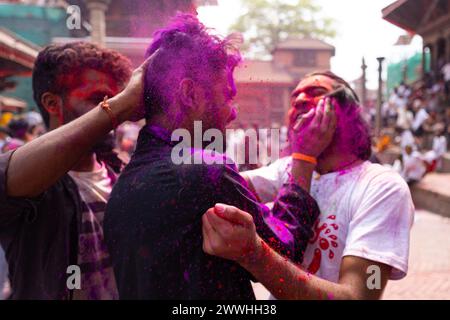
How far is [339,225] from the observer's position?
4.64ft

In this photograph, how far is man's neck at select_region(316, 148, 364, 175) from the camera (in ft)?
5.16

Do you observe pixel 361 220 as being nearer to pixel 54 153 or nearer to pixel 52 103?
pixel 54 153

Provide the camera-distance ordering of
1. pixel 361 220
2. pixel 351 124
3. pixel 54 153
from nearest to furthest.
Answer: pixel 54 153 → pixel 361 220 → pixel 351 124

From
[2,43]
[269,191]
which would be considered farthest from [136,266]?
[2,43]

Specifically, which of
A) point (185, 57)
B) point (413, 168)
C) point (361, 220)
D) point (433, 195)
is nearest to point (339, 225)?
point (361, 220)

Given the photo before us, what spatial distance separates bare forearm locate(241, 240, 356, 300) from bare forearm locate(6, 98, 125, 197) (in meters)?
0.54

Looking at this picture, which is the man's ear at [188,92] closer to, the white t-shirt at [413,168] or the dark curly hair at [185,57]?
the dark curly hair at [185,57]

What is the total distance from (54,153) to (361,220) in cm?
92

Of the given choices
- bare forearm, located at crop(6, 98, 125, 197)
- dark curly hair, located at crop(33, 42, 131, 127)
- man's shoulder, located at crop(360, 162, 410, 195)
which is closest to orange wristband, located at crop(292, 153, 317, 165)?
man's shoulder, located at crop(360, 162, 410, 195)

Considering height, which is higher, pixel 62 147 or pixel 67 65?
pixel 67 65

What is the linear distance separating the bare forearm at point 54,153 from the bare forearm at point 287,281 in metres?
0.54

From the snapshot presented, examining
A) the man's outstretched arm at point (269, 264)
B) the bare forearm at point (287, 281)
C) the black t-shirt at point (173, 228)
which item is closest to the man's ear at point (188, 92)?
the black t-shirt at point (173, 228)

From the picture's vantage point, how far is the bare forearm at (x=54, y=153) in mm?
1161
